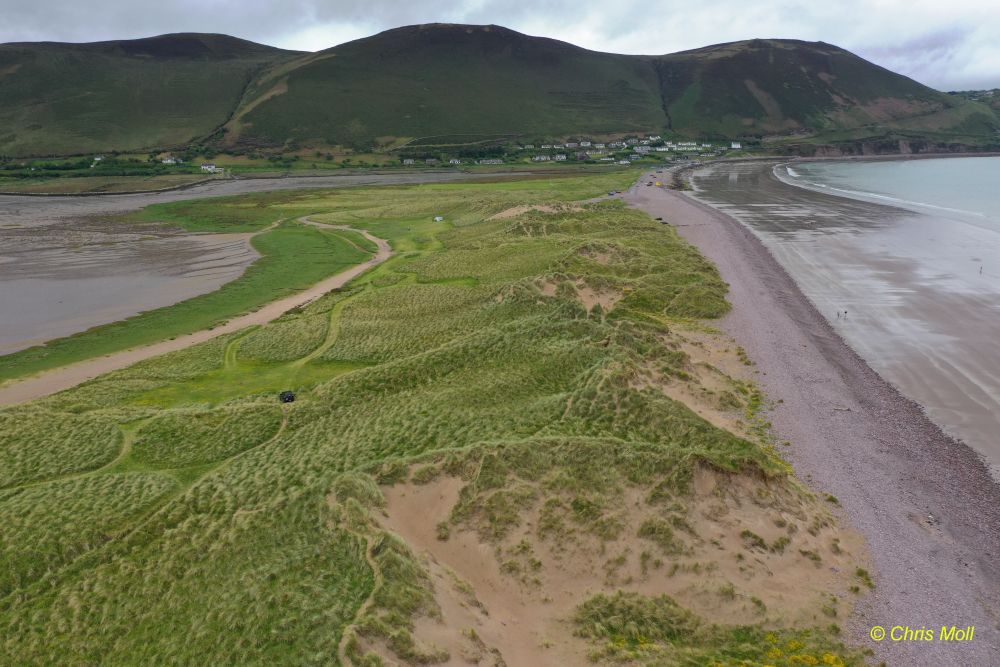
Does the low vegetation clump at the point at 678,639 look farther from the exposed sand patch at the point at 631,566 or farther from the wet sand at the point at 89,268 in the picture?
the wet sand at the point at 89,268

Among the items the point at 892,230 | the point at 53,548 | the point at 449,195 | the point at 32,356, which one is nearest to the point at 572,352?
the point at 53,548

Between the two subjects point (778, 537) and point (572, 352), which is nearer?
point (778, 537)

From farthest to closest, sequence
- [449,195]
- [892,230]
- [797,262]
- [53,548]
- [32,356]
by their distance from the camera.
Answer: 1. [449,195]
2. [892,230]
3. [797,262]
4. [32,356]
5. [53,548]

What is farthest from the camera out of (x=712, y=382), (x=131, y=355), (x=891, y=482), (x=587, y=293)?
(x=587, y=293)

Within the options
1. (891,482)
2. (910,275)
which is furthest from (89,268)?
(910,275)

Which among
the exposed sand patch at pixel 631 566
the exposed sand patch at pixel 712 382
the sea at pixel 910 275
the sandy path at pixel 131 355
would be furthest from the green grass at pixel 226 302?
the sea at pixel 910 275

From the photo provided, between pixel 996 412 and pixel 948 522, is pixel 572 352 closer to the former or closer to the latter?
pixel 948 522

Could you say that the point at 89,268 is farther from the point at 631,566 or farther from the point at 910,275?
the point at 910,275
